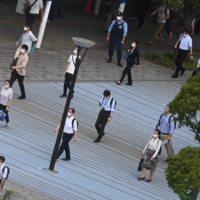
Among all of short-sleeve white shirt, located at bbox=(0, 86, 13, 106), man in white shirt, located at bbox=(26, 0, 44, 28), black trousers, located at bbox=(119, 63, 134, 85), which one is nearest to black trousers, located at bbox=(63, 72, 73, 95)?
black trousers, located at bbox=(119, 63, 134, 85)

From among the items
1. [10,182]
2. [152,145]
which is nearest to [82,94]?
[152,145]

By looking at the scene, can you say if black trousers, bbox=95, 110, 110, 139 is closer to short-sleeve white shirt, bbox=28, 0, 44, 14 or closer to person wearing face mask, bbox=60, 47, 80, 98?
person wearing face mask, bbox=60, 47, 80, 98

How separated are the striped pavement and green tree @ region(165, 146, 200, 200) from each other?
3.16m

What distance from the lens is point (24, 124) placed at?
20656mm

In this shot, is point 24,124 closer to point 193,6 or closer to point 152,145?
point 152,145

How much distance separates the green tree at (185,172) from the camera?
14.5m

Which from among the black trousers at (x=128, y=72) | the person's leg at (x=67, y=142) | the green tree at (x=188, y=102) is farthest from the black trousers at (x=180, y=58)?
the green tree at (x=188, y=102)

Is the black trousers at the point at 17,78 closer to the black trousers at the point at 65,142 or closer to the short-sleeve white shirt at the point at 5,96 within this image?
the short-sleeve white shirt at the point at 5,96

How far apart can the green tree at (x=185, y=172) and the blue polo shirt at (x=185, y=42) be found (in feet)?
35.4

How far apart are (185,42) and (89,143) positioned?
6400mm

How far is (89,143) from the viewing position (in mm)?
20484

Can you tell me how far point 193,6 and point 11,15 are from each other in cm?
728

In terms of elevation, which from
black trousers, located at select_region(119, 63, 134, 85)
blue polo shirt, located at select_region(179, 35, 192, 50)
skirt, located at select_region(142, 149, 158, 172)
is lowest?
skirt, located at select_region(142, 149, 158, 172)

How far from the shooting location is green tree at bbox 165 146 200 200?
14.5 m
